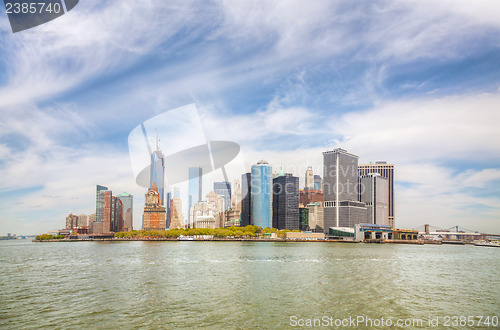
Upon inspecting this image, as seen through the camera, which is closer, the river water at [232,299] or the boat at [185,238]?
the river water at [232,299]

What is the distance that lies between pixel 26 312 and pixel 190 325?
1029 centimetres

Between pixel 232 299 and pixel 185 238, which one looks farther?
pixel 185 238

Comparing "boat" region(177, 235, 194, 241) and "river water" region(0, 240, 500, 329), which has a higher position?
"river water" region(0, 240, 500, 329)

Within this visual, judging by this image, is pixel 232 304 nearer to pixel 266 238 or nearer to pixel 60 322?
pixel 60 322

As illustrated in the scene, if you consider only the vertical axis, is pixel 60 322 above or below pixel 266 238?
above

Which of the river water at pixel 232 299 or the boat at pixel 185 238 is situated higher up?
the river water at pixel 232 299

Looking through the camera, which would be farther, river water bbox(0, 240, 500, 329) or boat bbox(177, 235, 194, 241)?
boat bbox(177, 235, 194, 241)

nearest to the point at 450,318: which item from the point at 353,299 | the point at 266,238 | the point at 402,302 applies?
the point at 402,302

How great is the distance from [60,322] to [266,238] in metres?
168

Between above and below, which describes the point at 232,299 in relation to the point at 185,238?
above

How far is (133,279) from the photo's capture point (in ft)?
108

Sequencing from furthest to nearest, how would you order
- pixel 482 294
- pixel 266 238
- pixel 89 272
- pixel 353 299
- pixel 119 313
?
pixel 266 238 → pixel 89 272 → pixel 482 294 → pixel 353 299 → pixel 119 313

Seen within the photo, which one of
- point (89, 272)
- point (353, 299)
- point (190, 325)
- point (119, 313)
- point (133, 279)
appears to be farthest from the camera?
point (89, 272)

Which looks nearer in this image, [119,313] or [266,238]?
[119,313]
